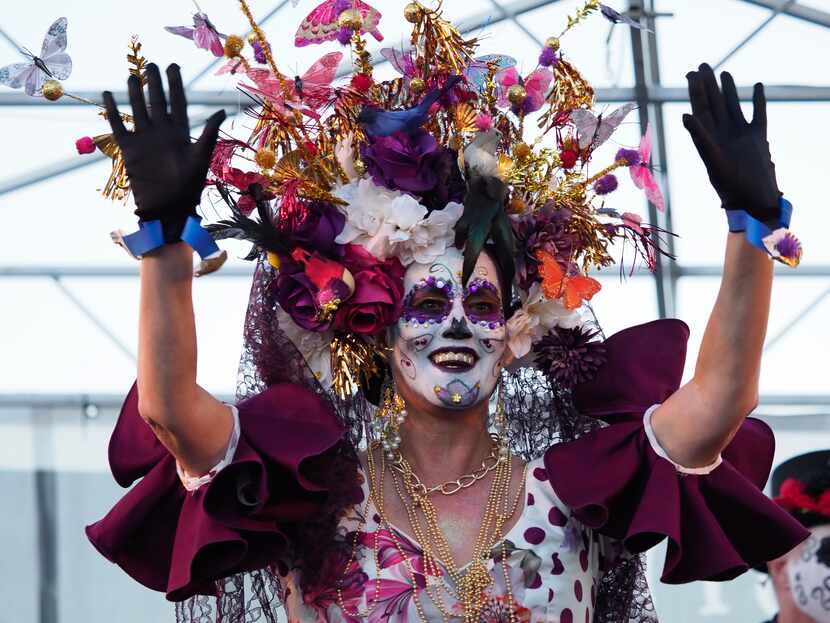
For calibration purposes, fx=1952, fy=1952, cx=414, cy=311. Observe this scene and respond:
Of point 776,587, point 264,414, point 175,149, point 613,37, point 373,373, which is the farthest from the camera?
point 613,37

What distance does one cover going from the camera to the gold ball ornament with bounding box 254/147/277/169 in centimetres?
361

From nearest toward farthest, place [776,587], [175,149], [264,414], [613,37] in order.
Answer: [175,149] → [264,414] → [776,587] → [613,37]

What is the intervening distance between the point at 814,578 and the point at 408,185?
1484 mm

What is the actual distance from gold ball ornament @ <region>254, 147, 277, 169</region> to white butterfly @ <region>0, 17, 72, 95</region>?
0.38 m

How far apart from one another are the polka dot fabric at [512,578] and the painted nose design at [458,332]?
13.0 inches

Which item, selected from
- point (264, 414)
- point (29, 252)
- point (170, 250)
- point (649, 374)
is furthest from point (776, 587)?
point (29, 252)

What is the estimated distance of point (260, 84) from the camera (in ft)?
12.0

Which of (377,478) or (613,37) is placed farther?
(613,37)

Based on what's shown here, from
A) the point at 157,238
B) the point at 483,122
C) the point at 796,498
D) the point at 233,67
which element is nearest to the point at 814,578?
the point at 796,498

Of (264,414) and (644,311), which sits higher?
(644,311)

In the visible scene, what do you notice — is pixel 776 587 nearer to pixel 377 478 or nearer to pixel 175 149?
pixel 377 478

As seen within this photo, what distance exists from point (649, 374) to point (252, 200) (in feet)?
2.67

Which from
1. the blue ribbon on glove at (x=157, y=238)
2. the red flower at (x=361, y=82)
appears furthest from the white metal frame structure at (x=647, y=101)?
the blue ribbon on glove at (x=157, y=238)

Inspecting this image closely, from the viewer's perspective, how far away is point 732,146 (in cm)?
326
